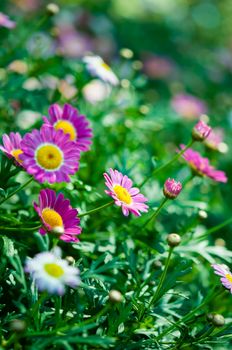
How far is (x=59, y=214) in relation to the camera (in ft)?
4.56

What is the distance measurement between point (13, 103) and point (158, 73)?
2324mm

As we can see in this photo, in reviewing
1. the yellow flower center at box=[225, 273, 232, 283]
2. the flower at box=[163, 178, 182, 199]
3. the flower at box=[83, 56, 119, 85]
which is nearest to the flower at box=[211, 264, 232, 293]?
the yellow flower center at box=[225, 273, 232, 283]

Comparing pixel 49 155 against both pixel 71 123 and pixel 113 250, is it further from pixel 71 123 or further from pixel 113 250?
pixel 113 250

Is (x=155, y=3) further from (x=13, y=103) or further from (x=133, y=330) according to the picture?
(x=133, y=330)

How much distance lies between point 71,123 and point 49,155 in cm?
28

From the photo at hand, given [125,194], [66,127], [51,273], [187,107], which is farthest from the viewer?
[187,107]

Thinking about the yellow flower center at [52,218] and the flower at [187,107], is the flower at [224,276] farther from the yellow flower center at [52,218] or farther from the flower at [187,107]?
the flower at [187,107]

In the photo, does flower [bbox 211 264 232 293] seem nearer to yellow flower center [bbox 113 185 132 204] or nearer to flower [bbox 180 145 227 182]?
yellow flower center [bbox 113 185 132 204]

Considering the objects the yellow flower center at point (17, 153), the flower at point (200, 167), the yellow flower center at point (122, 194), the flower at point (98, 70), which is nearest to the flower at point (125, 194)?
the yellow flower center at point (122, 194)

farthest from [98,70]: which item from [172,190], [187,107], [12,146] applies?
[187,107]

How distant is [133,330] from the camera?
1401 millimetres

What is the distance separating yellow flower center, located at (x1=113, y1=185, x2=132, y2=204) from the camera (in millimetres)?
1403

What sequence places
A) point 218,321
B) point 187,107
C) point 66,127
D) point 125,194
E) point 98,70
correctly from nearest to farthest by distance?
1. point 218,321
2. point 125,194
3. point 66,127
4. point 98,70
5. point 187,107

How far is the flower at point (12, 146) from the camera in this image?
1.43 metres
